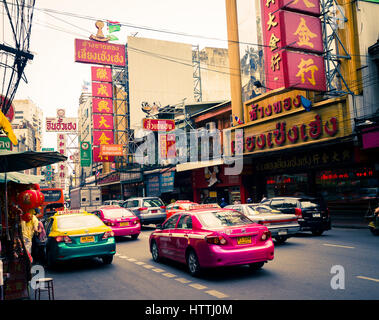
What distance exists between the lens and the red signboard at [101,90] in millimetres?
39625

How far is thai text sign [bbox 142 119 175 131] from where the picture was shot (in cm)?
3162

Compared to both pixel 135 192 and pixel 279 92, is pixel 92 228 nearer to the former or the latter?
pixel 279 92

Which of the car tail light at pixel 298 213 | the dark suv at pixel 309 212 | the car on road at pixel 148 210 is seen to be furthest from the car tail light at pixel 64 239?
the car on road at pixel 148 210

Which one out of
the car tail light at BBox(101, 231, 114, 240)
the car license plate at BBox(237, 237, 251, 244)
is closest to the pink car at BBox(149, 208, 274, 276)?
the car license plate at BBox(237, 237, 251, 244)

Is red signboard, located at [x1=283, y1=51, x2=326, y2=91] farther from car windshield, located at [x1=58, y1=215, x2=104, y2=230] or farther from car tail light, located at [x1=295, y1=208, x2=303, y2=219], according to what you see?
car windshield, located at [x1=58, y1=215, x2=104, y2=230]

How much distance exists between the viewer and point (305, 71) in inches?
734

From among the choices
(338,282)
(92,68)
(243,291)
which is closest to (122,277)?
(243,291)

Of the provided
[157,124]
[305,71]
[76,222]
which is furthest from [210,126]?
[76,222]

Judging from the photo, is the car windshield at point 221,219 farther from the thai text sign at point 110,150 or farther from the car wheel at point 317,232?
the thai text sign at point 110,150

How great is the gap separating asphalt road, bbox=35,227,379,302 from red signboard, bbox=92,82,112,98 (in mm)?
30543

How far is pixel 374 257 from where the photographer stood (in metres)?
9.70

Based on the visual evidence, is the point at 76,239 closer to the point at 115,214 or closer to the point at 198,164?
the point at 115,214

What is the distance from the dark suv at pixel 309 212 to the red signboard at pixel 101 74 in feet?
99.4

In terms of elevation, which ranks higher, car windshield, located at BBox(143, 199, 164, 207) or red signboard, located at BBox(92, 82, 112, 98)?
red signboard, located at BBox(92, 82, 112, 98)
